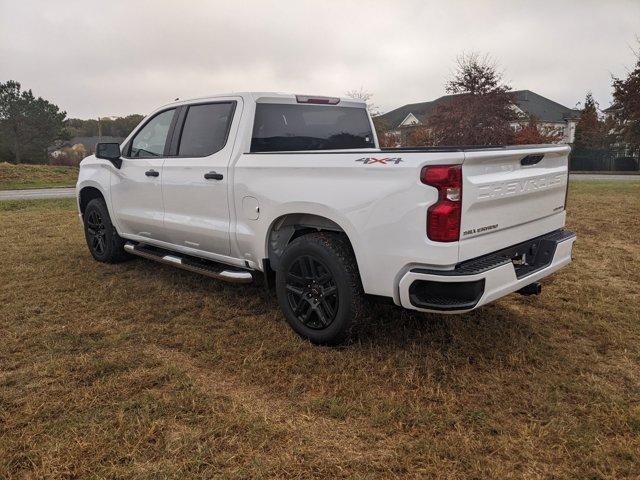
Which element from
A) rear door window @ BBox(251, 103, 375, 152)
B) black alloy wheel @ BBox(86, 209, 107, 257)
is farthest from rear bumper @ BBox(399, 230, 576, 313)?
black alloy wheel @ BBox(86, 209, 107, 257)

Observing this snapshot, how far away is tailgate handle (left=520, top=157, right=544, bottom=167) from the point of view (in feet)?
11.1

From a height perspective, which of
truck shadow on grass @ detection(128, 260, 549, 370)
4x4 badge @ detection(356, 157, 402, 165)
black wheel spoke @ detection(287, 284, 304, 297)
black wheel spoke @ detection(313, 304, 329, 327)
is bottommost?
truck shadow on grass @ detection(128, 260, 549, 370)

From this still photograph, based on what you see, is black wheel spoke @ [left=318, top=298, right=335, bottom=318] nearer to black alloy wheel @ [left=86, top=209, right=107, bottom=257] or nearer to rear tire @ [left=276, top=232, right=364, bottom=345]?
rear tire @ [left=276, top=232, right=364, bottom=345]

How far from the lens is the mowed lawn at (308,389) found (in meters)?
2.40

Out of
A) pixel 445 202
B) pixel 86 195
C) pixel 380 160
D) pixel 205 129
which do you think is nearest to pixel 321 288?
pixel 380 160

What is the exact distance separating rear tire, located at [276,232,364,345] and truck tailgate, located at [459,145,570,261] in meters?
0.78

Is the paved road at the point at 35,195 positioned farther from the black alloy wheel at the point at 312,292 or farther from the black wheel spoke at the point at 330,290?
the black wheel spoke at the point at 330,290

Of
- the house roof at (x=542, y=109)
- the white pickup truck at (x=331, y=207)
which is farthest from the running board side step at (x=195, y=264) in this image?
the house roof at (x=542, y=109)

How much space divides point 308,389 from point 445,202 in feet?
4.48

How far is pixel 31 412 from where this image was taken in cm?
282

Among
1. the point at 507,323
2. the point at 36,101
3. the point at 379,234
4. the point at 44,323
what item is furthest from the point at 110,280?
the point at 36,101

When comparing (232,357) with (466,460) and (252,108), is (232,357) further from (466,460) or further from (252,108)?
(252,108)

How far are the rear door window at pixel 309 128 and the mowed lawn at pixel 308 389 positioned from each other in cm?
146

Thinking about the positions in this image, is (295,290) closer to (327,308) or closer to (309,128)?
(327,308)
